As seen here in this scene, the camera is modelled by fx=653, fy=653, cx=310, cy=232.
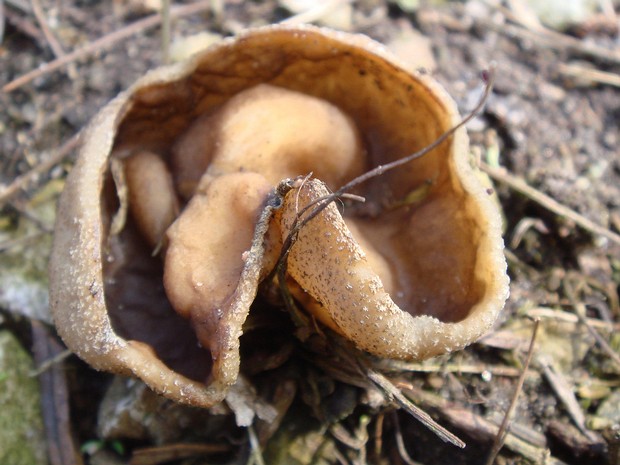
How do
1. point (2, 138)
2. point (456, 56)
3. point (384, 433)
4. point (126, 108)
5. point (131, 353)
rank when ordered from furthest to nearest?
point (456, 56) → point (2, 138) → point (384, 433) → point (126, 108) → point (131, 353)

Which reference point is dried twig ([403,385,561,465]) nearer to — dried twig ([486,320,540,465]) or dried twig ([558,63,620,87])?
dried twig ([486,320,540,465])

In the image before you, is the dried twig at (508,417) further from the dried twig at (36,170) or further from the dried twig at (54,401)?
the dried twig at (36,170)

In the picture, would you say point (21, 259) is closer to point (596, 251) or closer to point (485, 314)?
point (485, 314)

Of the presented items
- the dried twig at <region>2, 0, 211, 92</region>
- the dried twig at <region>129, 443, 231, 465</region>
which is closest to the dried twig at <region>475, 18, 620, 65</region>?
the dried twig at <region>2, 0, 211, 92</region>

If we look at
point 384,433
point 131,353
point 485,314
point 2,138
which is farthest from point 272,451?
point 2,138

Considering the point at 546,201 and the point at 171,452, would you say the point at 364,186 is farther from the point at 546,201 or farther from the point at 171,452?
A: the point at 171,452

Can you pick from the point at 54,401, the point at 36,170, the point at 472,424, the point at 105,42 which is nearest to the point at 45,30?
the point at 105,42
